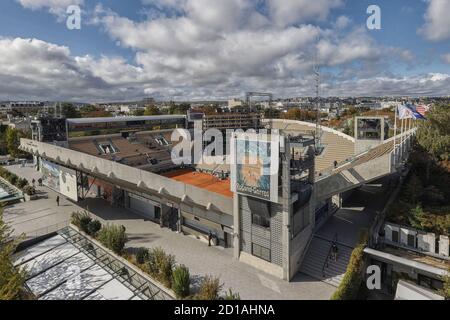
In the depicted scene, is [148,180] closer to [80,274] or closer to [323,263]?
[80,274]

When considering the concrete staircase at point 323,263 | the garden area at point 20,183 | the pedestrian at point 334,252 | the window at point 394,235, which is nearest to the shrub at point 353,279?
the concrete staircase at point 323,263

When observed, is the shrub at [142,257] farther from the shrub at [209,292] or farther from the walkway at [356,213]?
the walkway at [356,213]

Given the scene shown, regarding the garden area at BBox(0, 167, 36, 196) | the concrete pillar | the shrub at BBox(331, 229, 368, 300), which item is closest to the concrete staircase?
the shrub at BBox(331, 229, 368, 300)

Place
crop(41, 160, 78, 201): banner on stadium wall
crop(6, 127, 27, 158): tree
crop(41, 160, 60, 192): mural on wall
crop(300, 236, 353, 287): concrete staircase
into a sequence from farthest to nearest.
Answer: crop(6, 127, 27, 158): tree < crop(41, 160, 60, 192): mural on wall < crop(41, 160, 78, 201): banner on stadium wall < crop(300, 236, 353, 287): concrete staircase

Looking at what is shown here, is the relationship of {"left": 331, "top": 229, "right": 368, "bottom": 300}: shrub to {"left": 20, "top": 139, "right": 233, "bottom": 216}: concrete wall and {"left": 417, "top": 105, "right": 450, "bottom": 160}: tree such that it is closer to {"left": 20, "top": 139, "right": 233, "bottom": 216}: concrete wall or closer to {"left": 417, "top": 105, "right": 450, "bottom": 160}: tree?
{"left": 20, "top": 139, "right": 233, "bottom": 216}: concrete wall

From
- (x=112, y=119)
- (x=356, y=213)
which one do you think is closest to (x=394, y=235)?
(x=356, y=213)

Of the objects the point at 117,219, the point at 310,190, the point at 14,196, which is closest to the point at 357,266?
the point at 310,190

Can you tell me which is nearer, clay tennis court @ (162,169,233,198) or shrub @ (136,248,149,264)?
shrub @ (136,248,149,264)
